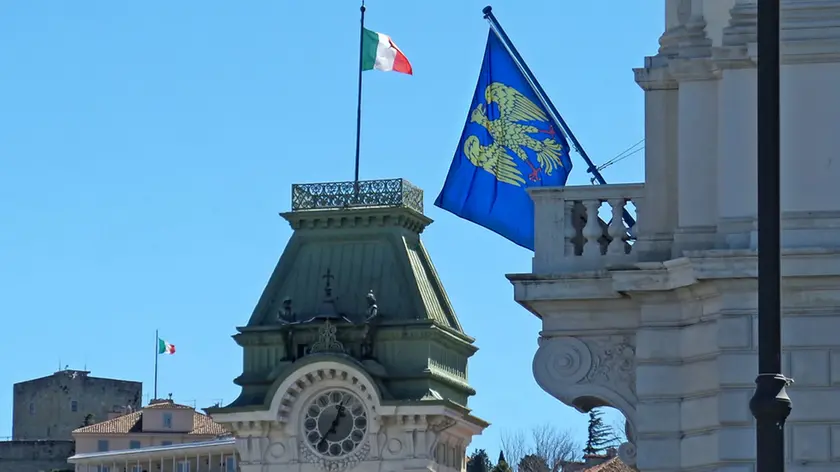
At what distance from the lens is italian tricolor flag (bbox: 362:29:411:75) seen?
78938mm

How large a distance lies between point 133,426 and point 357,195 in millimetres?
44508

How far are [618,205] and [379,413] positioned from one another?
6398cm

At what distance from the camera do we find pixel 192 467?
396 feet

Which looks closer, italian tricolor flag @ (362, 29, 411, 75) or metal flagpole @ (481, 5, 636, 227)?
metal flagpole @ (481, 5, 636, 227)

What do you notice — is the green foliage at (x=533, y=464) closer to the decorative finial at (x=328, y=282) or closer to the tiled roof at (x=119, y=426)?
the decorative finial at (x=328, y=282)

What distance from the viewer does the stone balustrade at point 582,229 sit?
24.2 m

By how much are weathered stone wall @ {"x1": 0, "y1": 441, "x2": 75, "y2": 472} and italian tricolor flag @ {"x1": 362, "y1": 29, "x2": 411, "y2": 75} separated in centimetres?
6352

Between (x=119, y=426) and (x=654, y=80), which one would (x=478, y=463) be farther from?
(x=654, y=80)

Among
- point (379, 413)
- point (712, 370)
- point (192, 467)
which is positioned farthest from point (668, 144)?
point (192, 467)

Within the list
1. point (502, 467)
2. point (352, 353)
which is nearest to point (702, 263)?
point (352, 353)

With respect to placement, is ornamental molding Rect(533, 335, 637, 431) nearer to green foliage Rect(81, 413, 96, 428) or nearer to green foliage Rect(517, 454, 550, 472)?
green foliage Rect(517, 454, 550, 472)

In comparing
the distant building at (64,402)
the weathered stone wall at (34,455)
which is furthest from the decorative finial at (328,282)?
the distant building at (64,402)

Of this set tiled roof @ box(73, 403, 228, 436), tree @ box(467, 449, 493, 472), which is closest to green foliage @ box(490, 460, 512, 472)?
tree @ box(467, 449, 493, 472)

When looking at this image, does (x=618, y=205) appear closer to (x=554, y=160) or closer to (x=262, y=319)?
(x=554, y=160)
